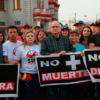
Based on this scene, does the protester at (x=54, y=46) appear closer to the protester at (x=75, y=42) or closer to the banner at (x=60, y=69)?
the banner at (x=60, y=69)

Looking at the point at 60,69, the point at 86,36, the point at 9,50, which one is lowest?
the point at 60,69

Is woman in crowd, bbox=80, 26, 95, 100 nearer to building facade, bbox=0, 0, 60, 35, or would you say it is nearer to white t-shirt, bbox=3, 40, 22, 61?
white t-shirt, bbox=3, 40, 22, 61

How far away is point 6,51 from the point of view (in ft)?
14.0

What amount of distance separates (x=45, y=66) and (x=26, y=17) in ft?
83.4

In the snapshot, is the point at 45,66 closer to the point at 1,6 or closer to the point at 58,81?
the point at 58,81

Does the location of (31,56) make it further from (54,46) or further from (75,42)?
(75,42)

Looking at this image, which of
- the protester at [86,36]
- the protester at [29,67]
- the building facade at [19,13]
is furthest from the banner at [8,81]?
the building facade at [19,13]

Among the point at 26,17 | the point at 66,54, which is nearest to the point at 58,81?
the point at 66,54

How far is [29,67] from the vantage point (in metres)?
4.02

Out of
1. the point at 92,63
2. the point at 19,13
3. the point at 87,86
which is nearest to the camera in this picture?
the point at 92,63

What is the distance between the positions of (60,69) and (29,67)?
29.5 inches

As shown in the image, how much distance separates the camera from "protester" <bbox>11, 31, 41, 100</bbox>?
4.02 metres

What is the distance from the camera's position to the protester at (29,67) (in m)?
4.02

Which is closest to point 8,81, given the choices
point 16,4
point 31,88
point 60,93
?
point 31,88
